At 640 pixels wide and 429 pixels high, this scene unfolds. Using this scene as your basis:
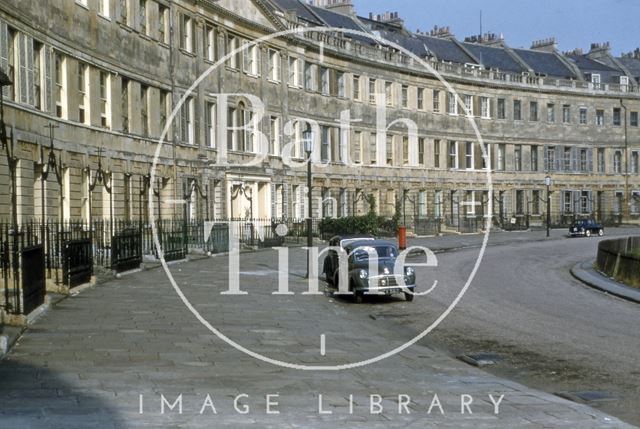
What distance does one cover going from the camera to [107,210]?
3794 cm

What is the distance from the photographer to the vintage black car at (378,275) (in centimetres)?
2511

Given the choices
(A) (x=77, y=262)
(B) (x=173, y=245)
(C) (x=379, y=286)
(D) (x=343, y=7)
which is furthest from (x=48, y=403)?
(D) (x=343, y=7)

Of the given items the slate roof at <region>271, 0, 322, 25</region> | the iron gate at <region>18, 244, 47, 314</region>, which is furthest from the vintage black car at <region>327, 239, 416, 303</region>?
the slate roof at <region>271, 0, 322, 25</region>

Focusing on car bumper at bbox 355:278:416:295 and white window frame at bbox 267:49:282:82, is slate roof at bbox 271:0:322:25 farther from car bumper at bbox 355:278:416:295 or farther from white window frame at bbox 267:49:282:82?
car bumper at bbox 355:278:416:295

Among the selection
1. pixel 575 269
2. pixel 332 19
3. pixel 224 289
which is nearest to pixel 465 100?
pixel 332 19

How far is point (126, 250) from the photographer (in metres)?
29.9

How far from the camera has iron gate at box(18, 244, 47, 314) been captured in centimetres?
1717

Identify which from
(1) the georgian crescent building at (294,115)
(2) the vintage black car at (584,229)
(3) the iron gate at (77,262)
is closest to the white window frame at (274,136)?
(1) the georgian crescent building at (294,115)

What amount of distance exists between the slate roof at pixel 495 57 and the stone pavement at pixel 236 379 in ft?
224

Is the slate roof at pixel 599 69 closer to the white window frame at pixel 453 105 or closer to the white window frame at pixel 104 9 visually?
the white window frame at pixel 453 105

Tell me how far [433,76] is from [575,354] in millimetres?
62621

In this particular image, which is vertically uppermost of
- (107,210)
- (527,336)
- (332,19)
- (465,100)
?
(332,19)

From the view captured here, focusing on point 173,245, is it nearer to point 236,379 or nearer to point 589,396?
point 236,379

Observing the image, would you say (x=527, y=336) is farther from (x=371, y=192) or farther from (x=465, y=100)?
(x=465, y=100)
